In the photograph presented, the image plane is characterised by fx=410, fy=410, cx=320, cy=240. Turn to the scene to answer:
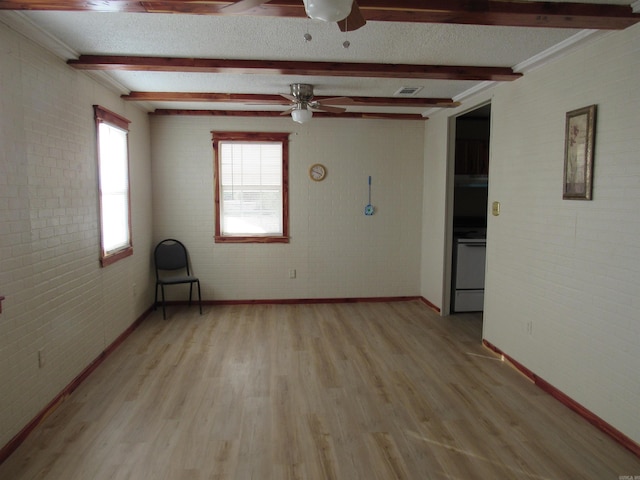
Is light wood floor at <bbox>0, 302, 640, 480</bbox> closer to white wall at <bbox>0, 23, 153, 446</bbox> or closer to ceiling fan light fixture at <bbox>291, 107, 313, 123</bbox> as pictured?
white wall at <bbox>0, 23, 153, 446</bbox>

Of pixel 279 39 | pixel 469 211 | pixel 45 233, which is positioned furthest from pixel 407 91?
pixel 45 233

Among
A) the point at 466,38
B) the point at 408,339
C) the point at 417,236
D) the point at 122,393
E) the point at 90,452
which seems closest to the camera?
the point at 90,452

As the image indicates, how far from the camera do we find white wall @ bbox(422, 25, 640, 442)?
247cm

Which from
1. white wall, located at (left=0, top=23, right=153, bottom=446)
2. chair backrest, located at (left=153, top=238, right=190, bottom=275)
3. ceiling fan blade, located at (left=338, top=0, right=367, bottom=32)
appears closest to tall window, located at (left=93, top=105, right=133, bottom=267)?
white wall, located at (left=0, top=23, right=153, bottom=446)

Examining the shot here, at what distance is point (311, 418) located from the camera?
2777 millimetres

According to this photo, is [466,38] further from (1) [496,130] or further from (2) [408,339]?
(2) [408,339]

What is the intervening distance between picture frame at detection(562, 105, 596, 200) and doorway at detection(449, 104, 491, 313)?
2.00 meters

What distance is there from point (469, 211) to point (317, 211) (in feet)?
7.54

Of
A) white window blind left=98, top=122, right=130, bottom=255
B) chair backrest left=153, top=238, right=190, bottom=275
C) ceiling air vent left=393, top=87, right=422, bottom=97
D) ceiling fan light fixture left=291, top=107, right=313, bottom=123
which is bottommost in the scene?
chair backrest left=153, top=238, right=190, bottom=275

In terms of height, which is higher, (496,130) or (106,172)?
(496,130)

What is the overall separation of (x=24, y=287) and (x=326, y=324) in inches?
120

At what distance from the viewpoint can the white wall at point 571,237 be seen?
2469mm

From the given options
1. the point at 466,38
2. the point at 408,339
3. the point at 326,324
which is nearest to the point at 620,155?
the point at 466,38

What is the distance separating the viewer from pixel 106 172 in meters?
3.92
